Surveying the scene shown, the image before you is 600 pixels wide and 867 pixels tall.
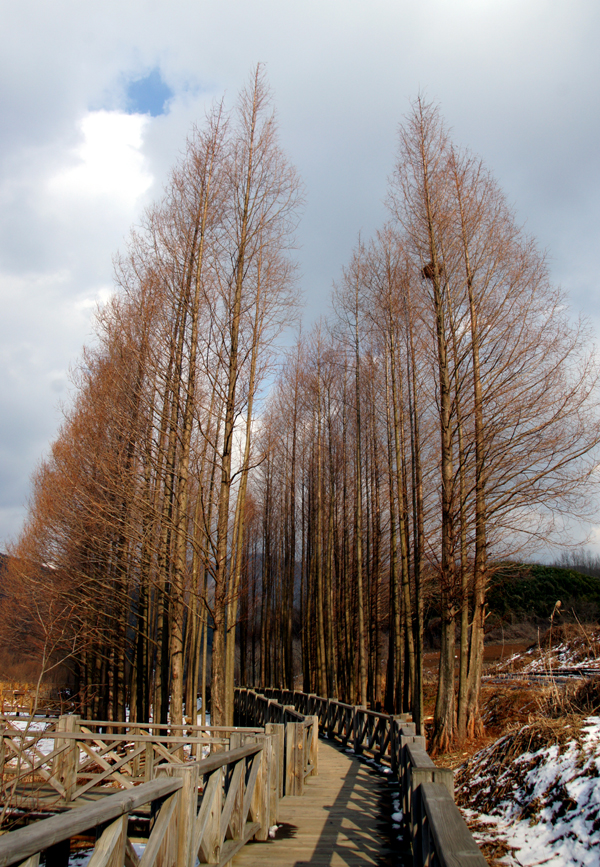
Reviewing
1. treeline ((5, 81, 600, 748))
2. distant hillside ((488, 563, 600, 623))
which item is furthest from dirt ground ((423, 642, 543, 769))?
distant hillside ((488, 563, 600, 623))

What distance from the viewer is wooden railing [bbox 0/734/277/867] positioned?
2076mm

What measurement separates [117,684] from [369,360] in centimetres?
1106

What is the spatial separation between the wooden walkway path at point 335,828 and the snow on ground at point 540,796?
→ 95cm

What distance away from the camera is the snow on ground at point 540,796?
471cm

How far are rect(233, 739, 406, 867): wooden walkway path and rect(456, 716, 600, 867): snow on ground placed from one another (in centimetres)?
95

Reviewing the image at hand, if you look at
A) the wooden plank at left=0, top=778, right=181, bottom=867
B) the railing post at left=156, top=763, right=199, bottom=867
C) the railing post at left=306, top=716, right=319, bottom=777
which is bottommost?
the railing post at left=306, top=716, right=319, bottom=777

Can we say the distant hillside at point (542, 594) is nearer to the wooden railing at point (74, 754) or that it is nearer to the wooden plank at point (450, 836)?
the wooden railing at point (74, 754)

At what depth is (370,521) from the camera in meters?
20.3

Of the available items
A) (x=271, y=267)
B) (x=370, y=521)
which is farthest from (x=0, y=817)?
(x=370, y=521)

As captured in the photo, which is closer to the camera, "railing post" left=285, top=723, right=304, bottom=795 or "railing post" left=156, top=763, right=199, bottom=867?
"railing post" left=156, top=763, right=199, bottom=867

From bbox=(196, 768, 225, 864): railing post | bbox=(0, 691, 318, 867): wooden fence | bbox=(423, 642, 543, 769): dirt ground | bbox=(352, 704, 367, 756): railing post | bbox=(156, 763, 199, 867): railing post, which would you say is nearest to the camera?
bbox=(0, 691, 318, 867): wooden fence

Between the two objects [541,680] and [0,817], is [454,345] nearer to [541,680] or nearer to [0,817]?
[541,680]

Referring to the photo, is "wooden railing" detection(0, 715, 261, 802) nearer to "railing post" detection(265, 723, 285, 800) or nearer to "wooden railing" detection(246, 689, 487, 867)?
"railing post" detection(265, 723, 285, 800)

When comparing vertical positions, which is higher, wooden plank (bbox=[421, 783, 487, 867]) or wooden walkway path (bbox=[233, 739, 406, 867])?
wooden plank (bbox=[421, 783, 487, 867])
